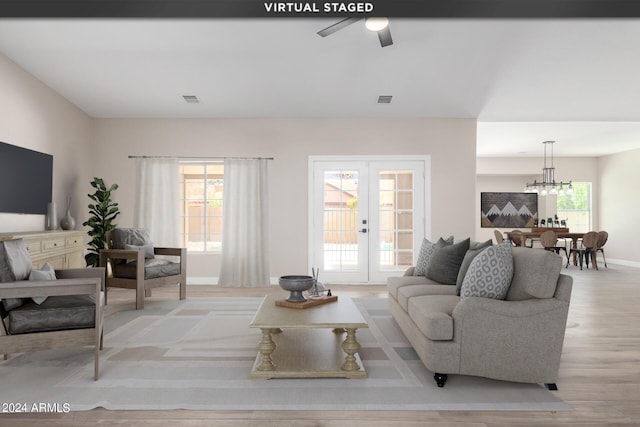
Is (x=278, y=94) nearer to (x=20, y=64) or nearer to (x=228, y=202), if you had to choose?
(x=228, y=202)

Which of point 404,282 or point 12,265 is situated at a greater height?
point 12,265

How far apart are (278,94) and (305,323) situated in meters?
3.55

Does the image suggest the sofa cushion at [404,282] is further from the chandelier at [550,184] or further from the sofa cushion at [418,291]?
the chandelier at [550,184]

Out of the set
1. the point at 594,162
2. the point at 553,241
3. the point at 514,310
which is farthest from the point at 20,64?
the point at 594,162

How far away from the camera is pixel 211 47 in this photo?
13.1 ft

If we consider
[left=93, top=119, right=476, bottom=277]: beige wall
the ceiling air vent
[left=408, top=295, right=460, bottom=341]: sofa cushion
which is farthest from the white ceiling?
[left=408, top=295, right=460, bottom=341]: sofa cushion

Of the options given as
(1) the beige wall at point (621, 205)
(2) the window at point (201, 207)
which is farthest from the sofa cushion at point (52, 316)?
(1) the beige wall at point (621, 205)

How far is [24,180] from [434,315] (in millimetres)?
4538

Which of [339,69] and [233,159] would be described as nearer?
[339,69]

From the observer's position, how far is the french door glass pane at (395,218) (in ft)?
21.3

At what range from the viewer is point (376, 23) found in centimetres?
331

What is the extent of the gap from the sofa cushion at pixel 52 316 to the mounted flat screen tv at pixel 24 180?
6.92 ft

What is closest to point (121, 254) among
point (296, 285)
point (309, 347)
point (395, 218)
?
point (296, 285)

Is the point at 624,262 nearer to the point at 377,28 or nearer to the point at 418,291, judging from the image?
the point at 418,291
